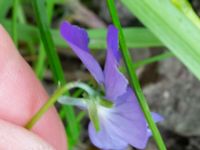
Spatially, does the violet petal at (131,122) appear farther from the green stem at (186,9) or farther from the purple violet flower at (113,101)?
the green stem at (186,9)

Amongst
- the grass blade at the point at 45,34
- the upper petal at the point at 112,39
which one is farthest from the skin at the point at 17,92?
the upper petal at the point at 112,39

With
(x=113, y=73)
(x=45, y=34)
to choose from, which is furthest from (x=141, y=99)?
(x=45, y=34)

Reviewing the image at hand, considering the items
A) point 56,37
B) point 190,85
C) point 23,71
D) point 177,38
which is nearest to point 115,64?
point 177,38

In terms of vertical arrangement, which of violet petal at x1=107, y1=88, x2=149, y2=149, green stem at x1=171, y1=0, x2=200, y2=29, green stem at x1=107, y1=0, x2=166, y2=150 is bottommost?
violet petal at x1=107, y1=88, x2=149, y2=149

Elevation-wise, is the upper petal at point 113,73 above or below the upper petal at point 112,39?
below

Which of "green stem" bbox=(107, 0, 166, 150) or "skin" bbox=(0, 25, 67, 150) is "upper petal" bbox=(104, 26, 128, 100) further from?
"skin" bbox=(0, 25, 67, 150)

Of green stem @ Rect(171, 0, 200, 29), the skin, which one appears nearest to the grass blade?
the skin
